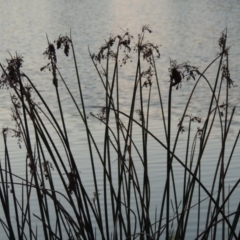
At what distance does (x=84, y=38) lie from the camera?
42.8 feet

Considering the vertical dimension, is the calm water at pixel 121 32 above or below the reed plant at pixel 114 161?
below

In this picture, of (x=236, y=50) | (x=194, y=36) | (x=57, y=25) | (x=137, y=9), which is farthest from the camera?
(x=137, y=9)

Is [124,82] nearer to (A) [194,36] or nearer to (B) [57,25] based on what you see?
(A) [194,36]

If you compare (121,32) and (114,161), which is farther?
(121,32)

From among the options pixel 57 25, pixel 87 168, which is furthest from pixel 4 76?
pixel 57 25

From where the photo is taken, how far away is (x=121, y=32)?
13242mm

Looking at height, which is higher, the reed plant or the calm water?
the reed plant

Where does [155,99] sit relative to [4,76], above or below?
below

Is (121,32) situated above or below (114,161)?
below

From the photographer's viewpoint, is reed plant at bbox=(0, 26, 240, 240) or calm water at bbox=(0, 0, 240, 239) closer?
reed plant at bbox=(0, 26, 240, 240)

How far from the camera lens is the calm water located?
187 inches

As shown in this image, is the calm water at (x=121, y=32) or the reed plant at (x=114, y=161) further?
the calm water at (x=121, y=32)

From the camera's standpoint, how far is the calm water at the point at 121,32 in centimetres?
474

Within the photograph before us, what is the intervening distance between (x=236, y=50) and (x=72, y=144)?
5902 mm
